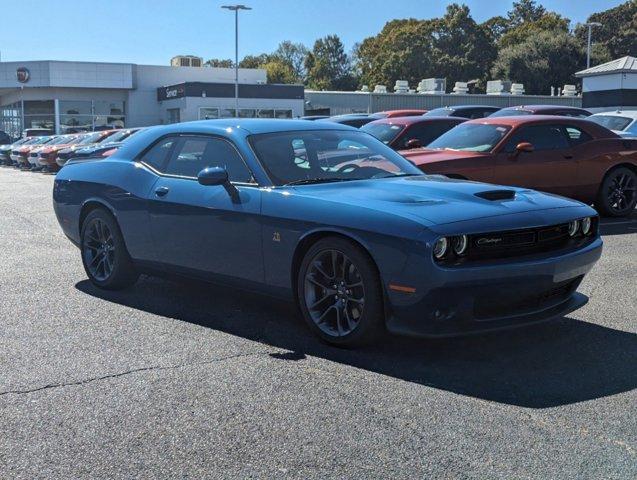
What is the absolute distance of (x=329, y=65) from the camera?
128 m

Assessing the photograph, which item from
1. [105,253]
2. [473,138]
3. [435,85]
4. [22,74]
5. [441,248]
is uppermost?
[22,74]

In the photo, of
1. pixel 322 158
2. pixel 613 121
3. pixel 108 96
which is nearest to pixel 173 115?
pixel 108 96

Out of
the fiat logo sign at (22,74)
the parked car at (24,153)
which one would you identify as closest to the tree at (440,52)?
the fiat logo sign at (22,74)

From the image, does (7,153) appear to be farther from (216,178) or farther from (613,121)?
(216,178)

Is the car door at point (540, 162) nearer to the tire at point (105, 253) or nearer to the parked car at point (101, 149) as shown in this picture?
the tire at point (105, 253)

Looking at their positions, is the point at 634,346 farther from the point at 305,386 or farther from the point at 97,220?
the point at 97,220

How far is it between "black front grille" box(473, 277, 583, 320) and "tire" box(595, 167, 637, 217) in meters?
6.29

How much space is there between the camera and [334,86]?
11575 centimetres

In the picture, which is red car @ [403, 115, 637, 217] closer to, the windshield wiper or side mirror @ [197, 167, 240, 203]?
the windshield wiper

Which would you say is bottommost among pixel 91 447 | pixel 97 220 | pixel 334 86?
pixel 91 447

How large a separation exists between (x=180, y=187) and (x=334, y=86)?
112 m

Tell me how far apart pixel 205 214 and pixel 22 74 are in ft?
171

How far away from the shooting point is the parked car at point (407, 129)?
42.4 feet

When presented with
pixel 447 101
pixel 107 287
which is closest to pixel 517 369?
pixel 107 287
